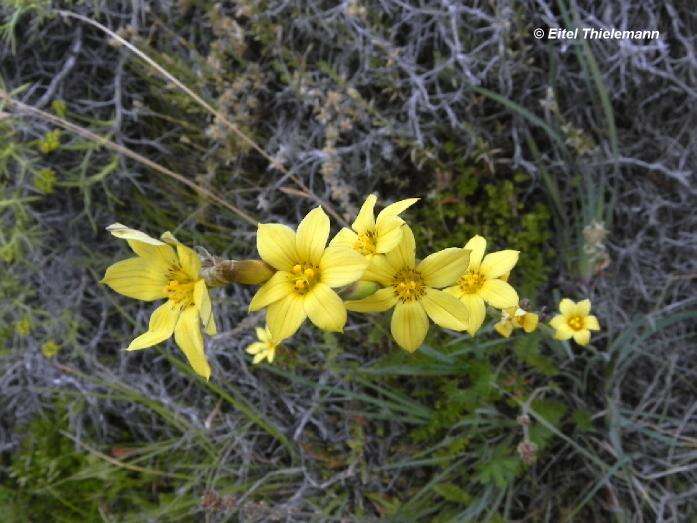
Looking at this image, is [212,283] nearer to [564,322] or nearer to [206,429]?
[564,322]

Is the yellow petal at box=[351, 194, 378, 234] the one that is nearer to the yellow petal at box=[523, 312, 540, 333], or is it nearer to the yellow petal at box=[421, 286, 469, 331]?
the yellow petal at box=[421, 286, 469, 331]

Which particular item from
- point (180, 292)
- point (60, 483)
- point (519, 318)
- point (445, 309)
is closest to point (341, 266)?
point (445, 309)

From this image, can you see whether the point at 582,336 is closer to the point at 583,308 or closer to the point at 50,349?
the point at 583,308

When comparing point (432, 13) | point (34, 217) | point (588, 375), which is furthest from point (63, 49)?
Answer: point (588, 375)

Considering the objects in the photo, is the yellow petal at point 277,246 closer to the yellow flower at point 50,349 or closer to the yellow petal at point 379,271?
the yellow petal at point 379,271

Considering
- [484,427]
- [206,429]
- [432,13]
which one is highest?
[432,13]

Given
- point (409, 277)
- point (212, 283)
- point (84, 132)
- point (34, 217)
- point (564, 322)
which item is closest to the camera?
point (212, 283)

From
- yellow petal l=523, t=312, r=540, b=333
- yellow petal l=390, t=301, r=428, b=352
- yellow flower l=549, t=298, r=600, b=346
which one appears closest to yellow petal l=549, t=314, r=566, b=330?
yellow flower l=549, t=298, r=600, b=346
